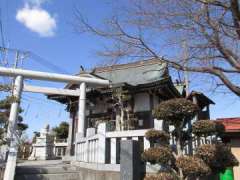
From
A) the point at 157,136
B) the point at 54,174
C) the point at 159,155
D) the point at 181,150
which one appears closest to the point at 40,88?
the point at 54,174

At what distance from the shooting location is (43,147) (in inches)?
608

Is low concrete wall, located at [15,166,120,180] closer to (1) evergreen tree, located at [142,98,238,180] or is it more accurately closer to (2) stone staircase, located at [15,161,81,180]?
(2) stone staircase, located at [15,161,81,180]

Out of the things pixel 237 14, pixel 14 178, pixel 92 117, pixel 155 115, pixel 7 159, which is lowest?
pixel 14 178

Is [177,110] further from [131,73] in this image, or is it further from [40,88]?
[131,73]

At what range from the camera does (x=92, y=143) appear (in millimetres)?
6844

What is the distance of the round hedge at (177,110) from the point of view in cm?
457

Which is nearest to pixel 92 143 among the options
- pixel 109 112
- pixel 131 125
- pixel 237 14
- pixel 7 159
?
pixel 7 159

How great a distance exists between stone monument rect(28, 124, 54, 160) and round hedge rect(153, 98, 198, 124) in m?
11.8

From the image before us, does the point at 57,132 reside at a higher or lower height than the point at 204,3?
lower

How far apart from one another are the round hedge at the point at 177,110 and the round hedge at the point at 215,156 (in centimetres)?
63

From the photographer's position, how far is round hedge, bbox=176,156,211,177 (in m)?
4.07

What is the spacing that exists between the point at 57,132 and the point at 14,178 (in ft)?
59.2

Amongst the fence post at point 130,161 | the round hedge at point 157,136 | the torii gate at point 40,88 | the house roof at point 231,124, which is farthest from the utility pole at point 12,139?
the house roof at point 231,124

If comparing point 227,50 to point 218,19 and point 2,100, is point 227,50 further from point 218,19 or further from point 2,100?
point 2,100
